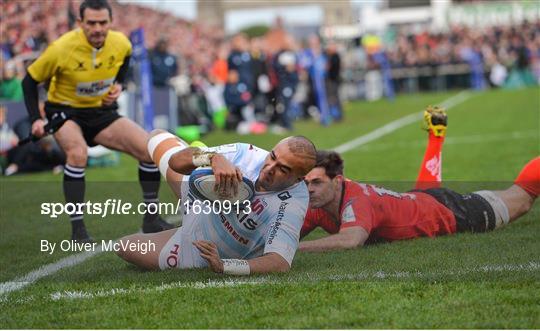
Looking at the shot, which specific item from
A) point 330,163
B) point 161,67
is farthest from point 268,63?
point 330,163

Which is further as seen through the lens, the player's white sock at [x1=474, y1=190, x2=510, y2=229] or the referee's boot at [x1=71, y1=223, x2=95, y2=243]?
the referee's boot at [x1=71, y1=223, x2=95, y2=243]

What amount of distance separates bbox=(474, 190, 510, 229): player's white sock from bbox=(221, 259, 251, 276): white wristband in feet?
8.58

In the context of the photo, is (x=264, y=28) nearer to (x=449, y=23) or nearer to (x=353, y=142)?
(x=449, y=23)

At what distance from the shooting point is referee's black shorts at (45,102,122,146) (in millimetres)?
8695

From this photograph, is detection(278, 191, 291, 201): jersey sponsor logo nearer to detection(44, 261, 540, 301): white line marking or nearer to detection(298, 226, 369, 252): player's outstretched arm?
detection(44, 261, 540, 301): white line marking

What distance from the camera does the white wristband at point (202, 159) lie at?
5.73m

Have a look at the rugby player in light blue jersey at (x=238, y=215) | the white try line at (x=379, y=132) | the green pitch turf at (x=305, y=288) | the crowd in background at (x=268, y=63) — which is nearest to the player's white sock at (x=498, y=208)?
the green pitch turf at (x=305, y=288)

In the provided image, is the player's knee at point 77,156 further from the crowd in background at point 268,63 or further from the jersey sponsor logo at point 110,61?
the crowd in background at point 268,63

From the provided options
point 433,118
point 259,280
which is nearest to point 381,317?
point 259,280

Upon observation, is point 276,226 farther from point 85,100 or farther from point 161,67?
point 161,67

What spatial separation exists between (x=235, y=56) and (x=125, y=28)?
2896mm

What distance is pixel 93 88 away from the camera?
8.83 m

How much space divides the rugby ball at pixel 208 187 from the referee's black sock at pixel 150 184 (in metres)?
2.66

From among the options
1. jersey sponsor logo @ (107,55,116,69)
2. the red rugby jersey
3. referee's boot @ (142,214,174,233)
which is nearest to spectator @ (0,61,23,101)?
jersey sponsor logo @ (107,55,116,69)
